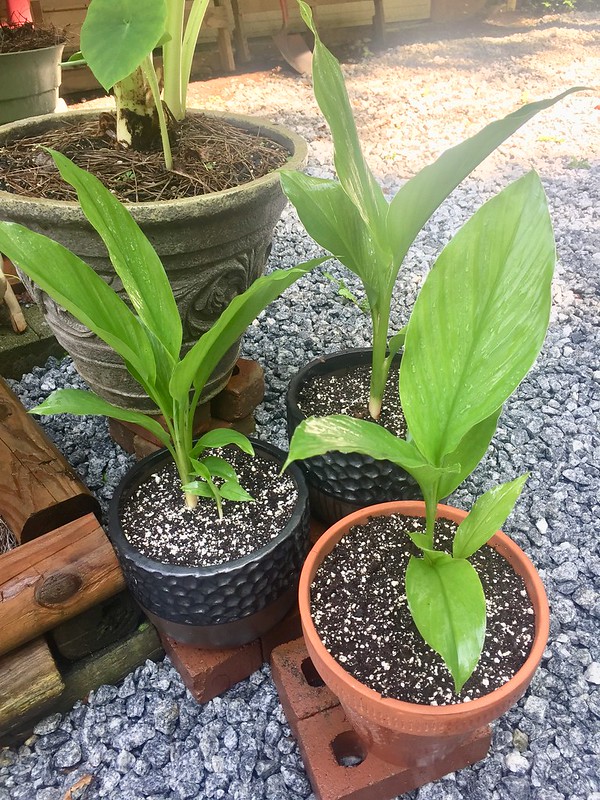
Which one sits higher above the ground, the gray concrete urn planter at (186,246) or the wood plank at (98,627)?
the gray concrete urn planter at (186,246)

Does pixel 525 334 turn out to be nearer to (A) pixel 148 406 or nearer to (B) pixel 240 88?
(A) pixel 148 406

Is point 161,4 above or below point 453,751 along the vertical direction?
above

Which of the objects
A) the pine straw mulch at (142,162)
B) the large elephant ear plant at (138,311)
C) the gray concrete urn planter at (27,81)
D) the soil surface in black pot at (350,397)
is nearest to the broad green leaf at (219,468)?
the large elephant ear plant at (138,311)

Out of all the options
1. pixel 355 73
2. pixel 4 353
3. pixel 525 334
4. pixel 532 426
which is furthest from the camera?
pixel 355 73

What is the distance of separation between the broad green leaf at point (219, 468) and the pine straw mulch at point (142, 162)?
430mm

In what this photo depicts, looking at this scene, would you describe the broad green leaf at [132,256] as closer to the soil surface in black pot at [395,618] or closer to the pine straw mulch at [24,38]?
the soil surface in black pot at [395,618]

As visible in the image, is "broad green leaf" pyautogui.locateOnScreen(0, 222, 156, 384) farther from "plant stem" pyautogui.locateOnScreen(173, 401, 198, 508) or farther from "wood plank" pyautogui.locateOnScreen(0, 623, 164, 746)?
"wood plank" pyautogui.locateOnScreen(0, 623, 164, 746)

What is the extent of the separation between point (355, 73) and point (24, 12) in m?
2.34

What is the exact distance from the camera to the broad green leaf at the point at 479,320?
66cm

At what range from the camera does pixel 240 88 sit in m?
3.81

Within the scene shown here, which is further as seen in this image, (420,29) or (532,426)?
(420,29)

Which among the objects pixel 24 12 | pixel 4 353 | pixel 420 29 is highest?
pixel 24 12

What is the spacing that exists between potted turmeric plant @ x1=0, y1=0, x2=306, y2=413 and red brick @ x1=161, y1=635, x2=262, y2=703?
0.46 m

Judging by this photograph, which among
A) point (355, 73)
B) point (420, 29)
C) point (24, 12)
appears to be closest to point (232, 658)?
point (24, 12)
